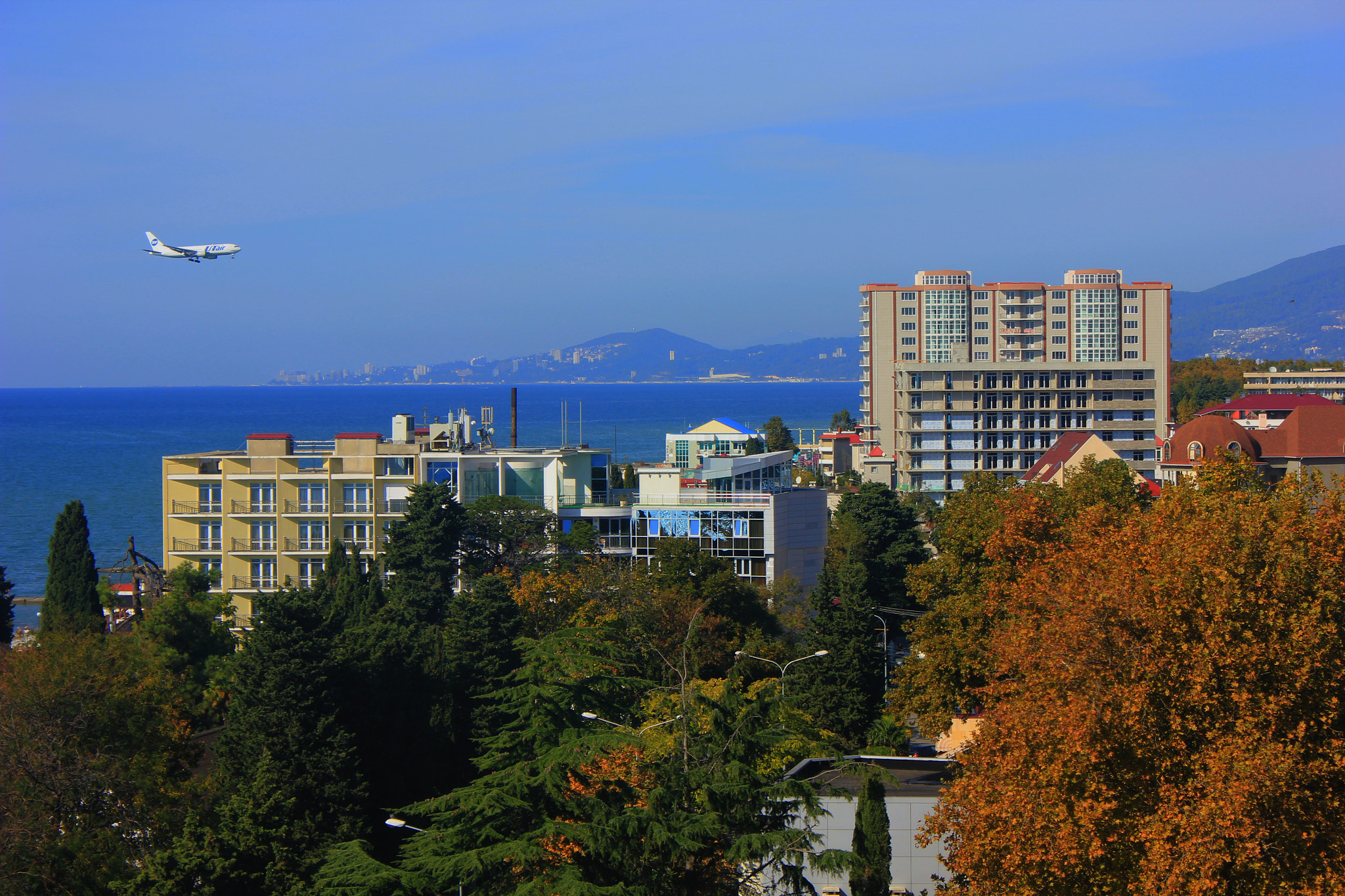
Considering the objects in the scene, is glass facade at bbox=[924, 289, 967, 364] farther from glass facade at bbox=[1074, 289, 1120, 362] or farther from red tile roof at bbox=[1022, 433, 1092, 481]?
red tile roof at bbox=[1022, 433, 1092, 481]

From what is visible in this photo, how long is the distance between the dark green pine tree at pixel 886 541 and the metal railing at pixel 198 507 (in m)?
31.9

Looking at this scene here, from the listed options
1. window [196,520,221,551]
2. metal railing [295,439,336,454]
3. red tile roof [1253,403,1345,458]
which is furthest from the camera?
metal railing [295,439,336,454]

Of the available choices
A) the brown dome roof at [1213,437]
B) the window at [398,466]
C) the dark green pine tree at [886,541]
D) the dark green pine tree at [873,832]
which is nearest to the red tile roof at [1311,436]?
the brown dome roof at [1213,437]

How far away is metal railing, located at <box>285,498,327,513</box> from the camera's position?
59.0m

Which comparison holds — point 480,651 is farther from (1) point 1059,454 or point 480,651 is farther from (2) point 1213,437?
(1) point 1059,454

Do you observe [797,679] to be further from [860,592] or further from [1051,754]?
[1051,754]

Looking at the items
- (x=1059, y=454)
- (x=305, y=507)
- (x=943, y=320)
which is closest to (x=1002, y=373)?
(x=943, y=320)

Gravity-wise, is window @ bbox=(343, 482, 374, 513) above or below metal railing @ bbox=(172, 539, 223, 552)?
above

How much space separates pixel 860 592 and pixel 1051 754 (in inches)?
842

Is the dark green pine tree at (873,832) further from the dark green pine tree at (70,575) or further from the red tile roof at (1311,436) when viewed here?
the red tile roof at (1311,436)

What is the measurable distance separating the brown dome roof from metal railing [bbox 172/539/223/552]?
48270 mm

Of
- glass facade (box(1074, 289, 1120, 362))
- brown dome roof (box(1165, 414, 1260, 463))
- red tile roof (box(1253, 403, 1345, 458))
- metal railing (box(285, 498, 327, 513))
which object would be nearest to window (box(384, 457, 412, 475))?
metal railing (box(285, 498, 327, 513))

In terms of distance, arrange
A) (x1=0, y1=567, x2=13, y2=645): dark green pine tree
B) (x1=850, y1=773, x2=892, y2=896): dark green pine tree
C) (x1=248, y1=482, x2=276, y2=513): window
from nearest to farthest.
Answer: (x1=850, y1=773, x2=892, y2=896): dark green pine tree < (x1=0, y1=567, x2=13, y2=645): dark green pine tree < (x1=248, y1=482, x2=276, y2=513): window

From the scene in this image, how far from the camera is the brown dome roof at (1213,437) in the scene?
194 ft
